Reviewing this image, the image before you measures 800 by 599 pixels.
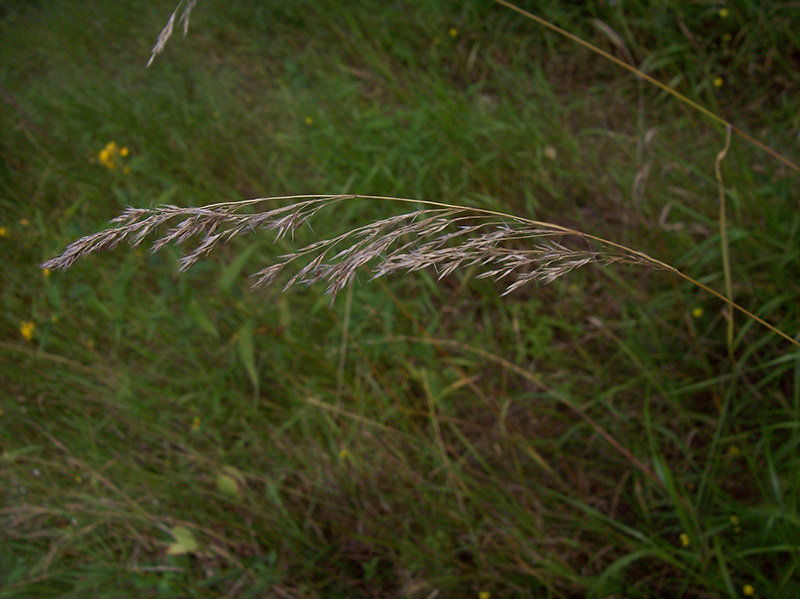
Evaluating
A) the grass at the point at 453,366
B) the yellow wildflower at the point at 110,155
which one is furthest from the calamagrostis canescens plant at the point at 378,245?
the yellow wildflower at the point at 110,155

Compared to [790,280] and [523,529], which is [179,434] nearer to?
[523,529]

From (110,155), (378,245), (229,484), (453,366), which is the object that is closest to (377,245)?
(378,245)

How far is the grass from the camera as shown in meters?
1.52

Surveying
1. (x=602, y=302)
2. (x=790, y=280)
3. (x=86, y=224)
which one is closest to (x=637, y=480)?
(x=602, y=302)

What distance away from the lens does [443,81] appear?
2662 millimetres

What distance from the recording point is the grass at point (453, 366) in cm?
152

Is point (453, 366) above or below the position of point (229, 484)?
above

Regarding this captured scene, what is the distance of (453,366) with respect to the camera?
5.89ft

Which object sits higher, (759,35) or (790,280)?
(759,35)

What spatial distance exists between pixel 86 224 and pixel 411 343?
1.69 metres

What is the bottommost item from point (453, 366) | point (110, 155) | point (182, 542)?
point (182, 542)

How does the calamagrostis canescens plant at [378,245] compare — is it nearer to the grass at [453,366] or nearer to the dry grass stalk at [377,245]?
the dry grass stalk at [377,245]

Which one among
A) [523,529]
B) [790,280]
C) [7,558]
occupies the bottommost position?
[7,558]

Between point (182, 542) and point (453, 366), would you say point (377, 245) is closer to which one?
point (453, 366)
